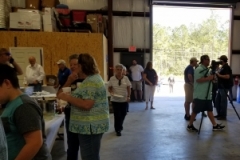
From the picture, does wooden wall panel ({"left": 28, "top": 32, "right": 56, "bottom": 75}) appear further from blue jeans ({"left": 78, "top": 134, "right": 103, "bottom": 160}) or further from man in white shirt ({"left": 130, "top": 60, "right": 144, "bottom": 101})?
blue jeans ({"left": 78, "top": 134, "right": 103, "bottom": 160})

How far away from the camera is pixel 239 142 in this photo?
359 centimetres

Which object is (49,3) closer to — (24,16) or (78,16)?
(78,16)

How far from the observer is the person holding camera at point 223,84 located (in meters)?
4.77

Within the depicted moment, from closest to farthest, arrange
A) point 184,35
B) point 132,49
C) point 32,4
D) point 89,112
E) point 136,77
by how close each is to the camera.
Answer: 1. point 89,112
2. point 32,4
3. point 136,77
4. point 132,49
5. point 184,35

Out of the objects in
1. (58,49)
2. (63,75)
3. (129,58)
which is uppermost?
(58,49)

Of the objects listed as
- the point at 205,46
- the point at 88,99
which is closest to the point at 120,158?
the point at 88,99

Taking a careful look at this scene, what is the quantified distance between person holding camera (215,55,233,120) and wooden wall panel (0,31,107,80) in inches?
126

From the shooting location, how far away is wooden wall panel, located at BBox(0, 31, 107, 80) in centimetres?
611

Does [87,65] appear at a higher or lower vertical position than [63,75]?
higher

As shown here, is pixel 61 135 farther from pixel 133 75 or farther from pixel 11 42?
pixel 133 75

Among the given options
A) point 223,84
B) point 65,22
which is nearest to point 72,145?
point 223,84

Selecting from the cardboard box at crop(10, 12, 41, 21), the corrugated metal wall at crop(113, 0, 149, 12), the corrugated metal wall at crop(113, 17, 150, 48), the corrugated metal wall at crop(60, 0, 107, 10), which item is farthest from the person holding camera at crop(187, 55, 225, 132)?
the corrugated metal wall at crop(60, 0, 107, 10)

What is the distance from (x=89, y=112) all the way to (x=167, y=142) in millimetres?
2306

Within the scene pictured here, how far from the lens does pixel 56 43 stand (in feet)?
20.6
